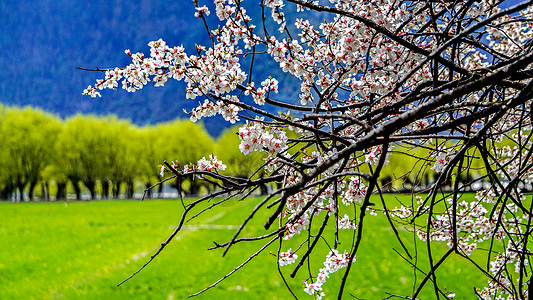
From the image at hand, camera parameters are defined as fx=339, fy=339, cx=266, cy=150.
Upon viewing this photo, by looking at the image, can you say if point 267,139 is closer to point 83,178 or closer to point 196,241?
point 196,241

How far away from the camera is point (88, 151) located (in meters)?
43.8

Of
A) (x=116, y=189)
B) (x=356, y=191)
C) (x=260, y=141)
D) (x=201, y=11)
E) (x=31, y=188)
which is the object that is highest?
(x=116, y=189)

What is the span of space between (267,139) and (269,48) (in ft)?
3.59

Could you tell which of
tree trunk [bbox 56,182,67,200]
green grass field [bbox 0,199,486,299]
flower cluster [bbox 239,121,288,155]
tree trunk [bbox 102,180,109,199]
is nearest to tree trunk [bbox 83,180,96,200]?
tree trunk [bbox 102,180,109,199]

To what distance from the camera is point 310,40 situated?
11.6ft

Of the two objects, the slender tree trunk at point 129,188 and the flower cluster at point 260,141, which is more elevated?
the slender tree trunk at point 129,188

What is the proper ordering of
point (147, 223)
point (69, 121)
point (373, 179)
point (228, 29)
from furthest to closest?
point (69, 121) → point (147, 223) → point (228, 29) → point (373, 179)

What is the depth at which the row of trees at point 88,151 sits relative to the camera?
3866 centimetres

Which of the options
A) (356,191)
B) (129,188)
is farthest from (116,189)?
(356,191)

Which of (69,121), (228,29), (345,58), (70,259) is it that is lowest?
(70,259)

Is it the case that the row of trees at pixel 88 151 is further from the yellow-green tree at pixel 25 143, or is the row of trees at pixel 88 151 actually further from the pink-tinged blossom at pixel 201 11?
the pink-tinged blossom at pixel 201 11

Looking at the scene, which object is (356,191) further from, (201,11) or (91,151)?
(91,151)

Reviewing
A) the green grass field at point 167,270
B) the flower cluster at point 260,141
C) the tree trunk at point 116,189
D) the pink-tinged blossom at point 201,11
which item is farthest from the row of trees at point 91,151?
the flower cluster at point 260,141

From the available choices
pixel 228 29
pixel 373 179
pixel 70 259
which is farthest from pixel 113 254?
pixel 373 179
